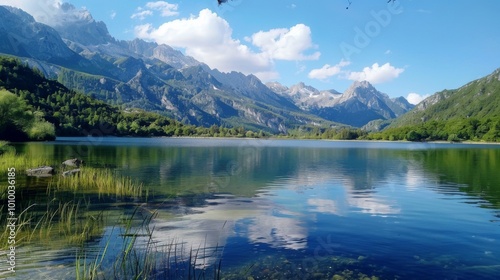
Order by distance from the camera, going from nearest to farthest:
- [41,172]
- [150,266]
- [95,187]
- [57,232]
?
[150,266]
[57,232]
[95,187]
[41,172]

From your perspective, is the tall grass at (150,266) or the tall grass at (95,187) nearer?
the tall grass at (150,266)

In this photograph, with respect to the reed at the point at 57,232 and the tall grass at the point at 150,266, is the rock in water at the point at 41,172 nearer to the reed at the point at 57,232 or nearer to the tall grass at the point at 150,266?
the reed at the point at 57,232

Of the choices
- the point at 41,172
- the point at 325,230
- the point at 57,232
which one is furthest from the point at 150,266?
the point at 41,172

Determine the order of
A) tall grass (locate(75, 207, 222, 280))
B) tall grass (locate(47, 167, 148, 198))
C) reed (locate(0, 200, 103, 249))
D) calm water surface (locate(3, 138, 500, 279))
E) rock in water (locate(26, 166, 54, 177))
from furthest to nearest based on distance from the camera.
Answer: rock in water (locate(26, 166, 54, 177))
tall grass (locate(47, 167, 148, 198))
reed (locate(0, 200, 103, 249))
calm water surface (locate(3, 138, 500, 279))
tall grass (locate(75, 207, 222, 280))

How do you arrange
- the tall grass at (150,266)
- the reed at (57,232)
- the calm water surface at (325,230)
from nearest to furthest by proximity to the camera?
the tall grass at (150,266)
the calm water surface at (325,230)
the reed at (57,232)

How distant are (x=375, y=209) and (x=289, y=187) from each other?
1578cm

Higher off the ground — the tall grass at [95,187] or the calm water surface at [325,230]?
the tall grass at [95,187]

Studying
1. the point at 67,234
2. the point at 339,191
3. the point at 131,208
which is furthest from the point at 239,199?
the point at 67,234

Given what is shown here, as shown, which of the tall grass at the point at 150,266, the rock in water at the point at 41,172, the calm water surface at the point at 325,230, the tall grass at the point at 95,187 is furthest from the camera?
the rock in water at the point at 41,172

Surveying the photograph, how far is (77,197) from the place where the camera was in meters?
34.4

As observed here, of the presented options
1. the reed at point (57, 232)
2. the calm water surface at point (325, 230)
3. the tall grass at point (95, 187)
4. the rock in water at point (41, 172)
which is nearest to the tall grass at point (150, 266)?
the calm water surface at point (325, 230)

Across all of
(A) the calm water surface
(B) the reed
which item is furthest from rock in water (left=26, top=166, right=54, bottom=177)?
(B) the reed

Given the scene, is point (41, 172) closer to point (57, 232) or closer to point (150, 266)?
point (57, 232)

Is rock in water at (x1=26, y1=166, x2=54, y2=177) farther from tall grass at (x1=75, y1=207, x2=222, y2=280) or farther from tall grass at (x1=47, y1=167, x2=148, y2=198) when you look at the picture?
tall grass at (x1=75, y1=207, x2=222, y2=280)
